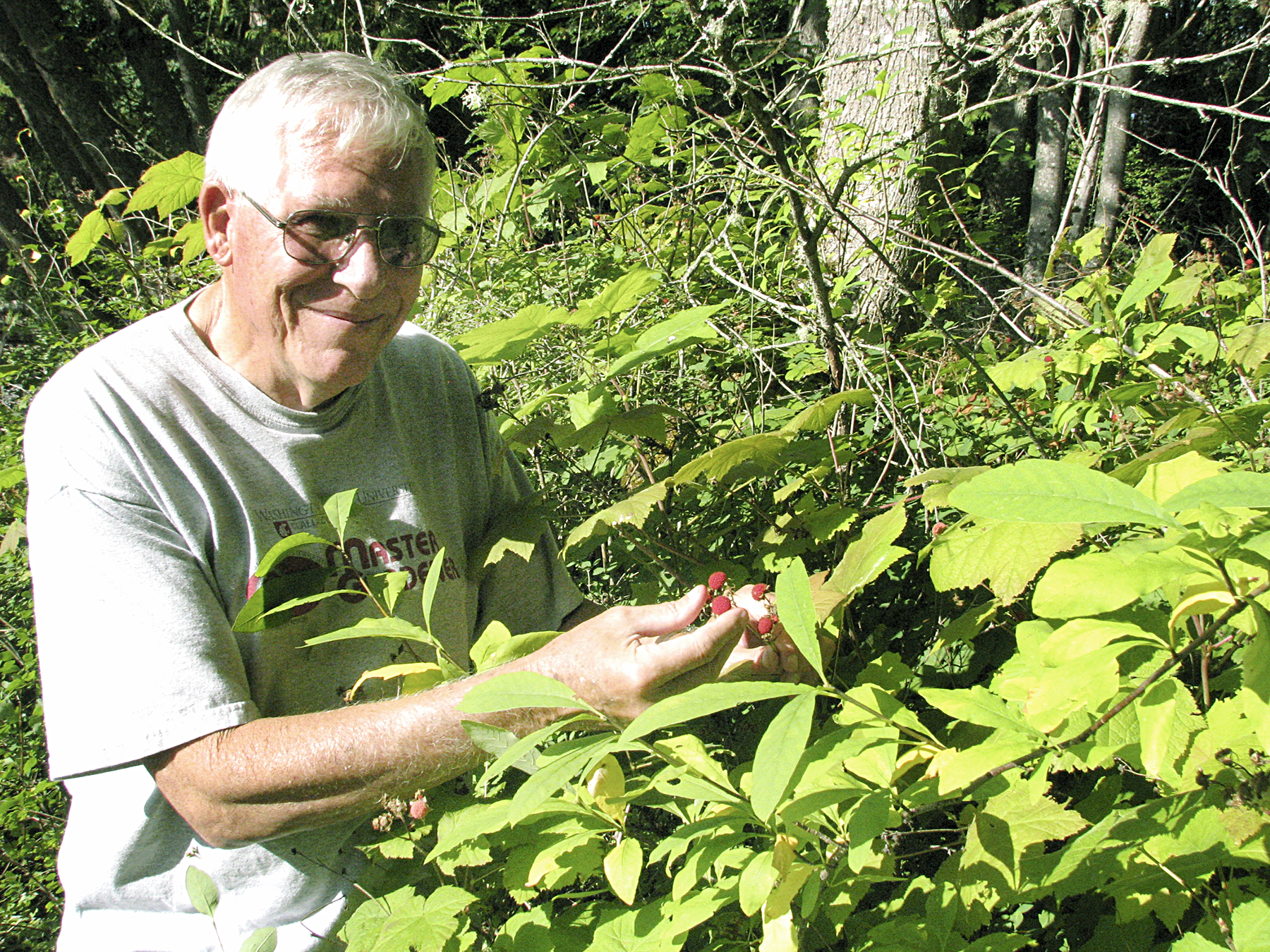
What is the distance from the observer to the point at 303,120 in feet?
5.29

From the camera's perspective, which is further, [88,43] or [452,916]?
[88,43]

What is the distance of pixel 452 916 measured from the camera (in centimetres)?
117

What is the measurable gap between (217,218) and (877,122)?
8.24 ft

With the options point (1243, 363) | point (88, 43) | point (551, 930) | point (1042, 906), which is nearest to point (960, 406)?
point (1243, 363)

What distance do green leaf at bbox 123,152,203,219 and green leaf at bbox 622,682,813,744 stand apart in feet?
8.10

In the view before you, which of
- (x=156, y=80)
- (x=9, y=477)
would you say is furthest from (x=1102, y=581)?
(x=156, y=80)

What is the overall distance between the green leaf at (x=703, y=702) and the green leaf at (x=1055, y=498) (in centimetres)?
24

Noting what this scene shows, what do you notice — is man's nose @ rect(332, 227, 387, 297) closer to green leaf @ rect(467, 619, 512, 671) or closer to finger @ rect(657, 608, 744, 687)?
green leaf @ rect(467, 619, 512, 671)

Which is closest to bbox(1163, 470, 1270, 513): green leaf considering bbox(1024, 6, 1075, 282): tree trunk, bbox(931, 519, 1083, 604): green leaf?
bbox(931, 519, 1083, 604): green leaf

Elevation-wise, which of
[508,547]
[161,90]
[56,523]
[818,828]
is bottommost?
[818,828]

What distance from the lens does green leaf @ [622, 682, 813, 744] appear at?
2.48 feet

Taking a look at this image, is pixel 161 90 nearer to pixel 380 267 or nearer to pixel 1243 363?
pixel 380 267

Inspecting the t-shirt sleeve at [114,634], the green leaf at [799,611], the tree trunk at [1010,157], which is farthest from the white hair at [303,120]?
the tree trunk at [1010,157]

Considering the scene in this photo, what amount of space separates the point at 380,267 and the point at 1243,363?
5.58 feet
